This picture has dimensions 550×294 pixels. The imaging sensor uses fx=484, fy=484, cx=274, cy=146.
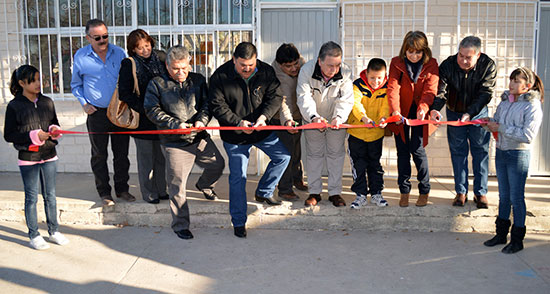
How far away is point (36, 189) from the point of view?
4.71 meters

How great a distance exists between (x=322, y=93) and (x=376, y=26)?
215 centimetres

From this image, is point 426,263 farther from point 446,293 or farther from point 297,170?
point 297,170

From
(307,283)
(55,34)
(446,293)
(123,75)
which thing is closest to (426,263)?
(446,293)

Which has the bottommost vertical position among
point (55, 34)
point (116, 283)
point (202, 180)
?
point (116, 283)

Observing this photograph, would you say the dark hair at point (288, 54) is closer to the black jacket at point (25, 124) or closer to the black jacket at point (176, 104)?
the black jacket at point (176, 104)

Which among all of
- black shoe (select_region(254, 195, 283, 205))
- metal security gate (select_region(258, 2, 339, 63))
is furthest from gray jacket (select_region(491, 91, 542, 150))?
metal security gate (select_region(258, 2, 339, 63))

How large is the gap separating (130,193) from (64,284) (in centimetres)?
209

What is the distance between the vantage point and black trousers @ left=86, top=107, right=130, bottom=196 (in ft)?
17.6

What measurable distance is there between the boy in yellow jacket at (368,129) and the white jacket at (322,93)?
0.14m

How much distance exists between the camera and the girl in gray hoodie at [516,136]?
4301mm

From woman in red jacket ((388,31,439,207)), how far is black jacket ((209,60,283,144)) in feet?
3.98

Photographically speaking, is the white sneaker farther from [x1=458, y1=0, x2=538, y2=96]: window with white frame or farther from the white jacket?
[x1=458, y1=0, x2=538, y2=96]: window with white frame

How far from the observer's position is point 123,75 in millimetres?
4977

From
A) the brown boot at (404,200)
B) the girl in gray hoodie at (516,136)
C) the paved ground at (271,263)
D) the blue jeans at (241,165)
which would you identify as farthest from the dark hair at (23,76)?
the girl in gray hoodie at (516,136)
